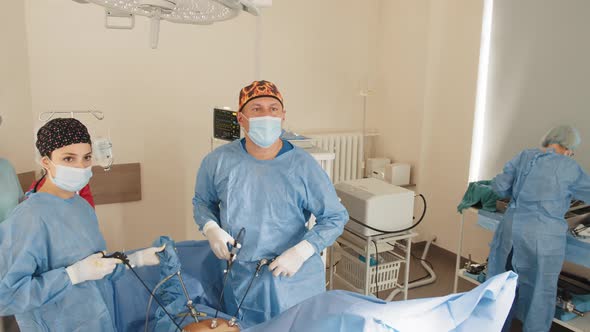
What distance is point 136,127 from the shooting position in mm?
2938

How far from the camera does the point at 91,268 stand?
3.91 feet

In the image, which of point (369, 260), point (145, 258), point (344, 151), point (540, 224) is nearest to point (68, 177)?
point (145, 258)

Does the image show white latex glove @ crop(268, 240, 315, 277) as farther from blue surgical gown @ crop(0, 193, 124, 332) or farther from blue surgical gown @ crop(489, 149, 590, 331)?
blue surgical gown @ crop(489, 149, 590, 331)

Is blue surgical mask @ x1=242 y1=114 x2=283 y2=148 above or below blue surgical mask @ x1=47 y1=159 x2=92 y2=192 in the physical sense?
above

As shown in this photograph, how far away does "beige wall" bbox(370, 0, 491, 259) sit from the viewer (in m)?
3.15

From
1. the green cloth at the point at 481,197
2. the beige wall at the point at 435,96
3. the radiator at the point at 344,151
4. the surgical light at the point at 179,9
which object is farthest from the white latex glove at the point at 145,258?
the beige wall at the point at 435,96

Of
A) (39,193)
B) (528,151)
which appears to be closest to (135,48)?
(39,193)

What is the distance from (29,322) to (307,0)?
2.92m

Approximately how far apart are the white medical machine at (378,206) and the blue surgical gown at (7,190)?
1.50 m

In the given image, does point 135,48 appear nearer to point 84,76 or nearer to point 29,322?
point 84,76

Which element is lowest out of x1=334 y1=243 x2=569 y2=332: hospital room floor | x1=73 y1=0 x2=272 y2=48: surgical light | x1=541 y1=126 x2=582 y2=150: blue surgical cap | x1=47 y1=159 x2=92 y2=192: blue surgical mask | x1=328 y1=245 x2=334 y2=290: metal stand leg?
x1=334 y1=243 x2=569 y2=332: hospital room floor

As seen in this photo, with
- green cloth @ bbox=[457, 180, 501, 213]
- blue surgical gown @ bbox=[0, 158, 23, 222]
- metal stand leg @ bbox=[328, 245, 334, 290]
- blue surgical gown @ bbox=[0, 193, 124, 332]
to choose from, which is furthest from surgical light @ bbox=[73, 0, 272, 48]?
green cloth @ bbox=[457, 180, 501, 213]

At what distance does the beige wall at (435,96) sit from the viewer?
3.15 meters

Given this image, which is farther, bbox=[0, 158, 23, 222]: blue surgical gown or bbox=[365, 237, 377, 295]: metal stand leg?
bbox=[365, 237, 377, 295]: metal stand leg
